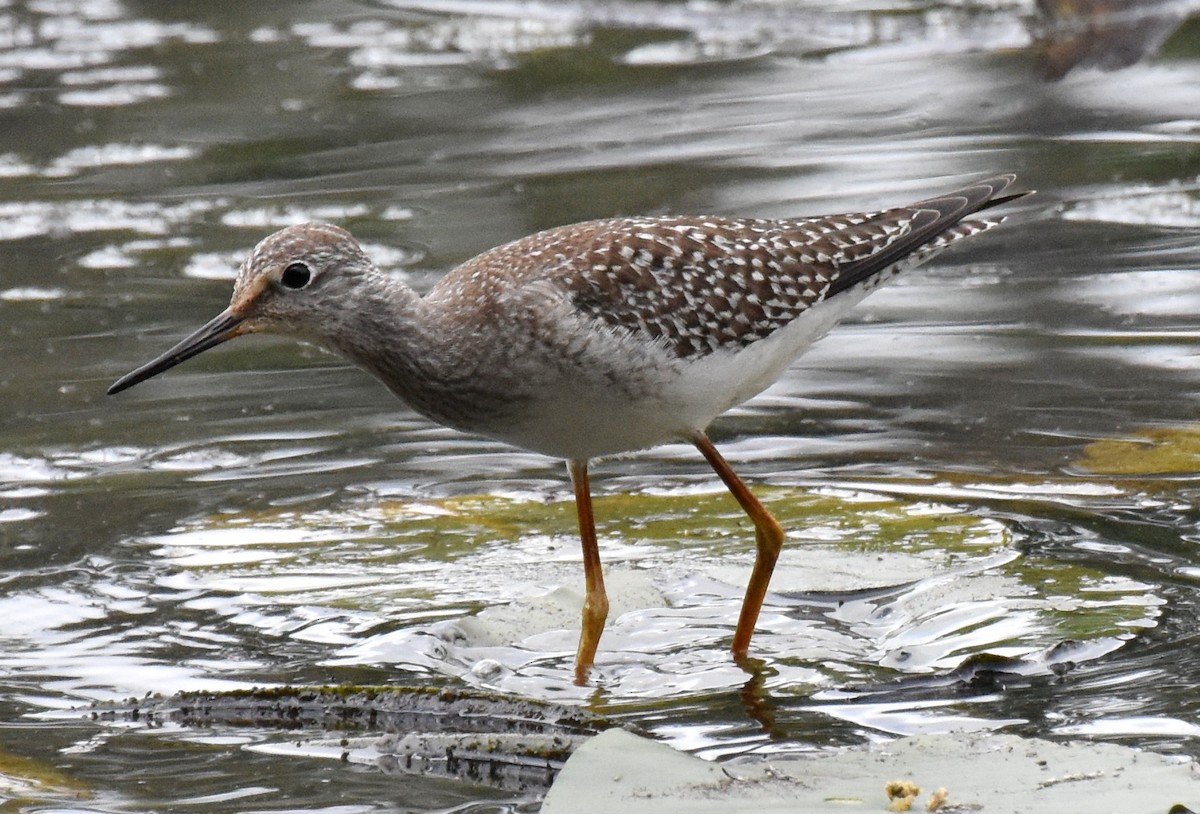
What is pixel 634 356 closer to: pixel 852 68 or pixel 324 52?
pixel 852 68

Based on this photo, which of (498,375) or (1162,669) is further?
(498,375)

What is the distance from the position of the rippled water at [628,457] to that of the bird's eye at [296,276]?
1381 millimetres

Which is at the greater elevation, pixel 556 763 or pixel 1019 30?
pixel 1019 30

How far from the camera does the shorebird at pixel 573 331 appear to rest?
6656 mm

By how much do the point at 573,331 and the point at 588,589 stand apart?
3.35 ft

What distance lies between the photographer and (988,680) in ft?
20.4

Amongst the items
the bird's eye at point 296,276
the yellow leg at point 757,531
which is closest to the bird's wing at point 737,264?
the yellow leg at point 757,531

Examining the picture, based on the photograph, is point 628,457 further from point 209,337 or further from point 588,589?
point 209,337

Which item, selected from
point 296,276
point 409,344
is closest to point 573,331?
point 409,344

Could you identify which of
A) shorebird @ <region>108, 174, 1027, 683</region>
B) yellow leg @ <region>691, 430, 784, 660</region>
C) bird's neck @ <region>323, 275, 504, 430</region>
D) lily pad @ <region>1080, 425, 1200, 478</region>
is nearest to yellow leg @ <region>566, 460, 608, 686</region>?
shorebird @ <region>108, 174, 1027, 683</region>

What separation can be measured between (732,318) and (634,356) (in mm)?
658

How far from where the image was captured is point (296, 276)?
668 cm

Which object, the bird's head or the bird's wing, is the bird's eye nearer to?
the bird's head

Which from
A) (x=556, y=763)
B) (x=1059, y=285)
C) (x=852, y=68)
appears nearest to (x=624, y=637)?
(x=556, y=763)
